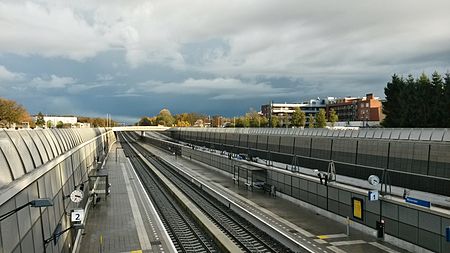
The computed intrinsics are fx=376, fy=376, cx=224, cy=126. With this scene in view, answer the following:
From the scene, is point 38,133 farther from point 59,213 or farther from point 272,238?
point 272,238

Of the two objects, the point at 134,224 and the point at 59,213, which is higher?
the point at 59,213

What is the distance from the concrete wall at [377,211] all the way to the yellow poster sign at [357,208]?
176mm

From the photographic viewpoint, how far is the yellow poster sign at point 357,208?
22469 mm

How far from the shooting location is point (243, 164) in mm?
44156

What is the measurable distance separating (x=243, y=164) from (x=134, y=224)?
20772mm

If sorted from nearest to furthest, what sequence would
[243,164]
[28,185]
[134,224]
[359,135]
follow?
1. [28,185]
2. [134,224]
3. [359,135]
4. [243,164]

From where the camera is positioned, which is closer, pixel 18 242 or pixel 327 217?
pixel 18 242

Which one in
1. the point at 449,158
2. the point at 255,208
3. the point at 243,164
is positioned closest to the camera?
the point at 449,158

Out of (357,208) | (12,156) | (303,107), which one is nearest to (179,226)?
(357,208)

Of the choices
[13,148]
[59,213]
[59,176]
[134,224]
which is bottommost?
[134,224]

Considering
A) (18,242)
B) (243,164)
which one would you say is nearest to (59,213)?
(18,242)

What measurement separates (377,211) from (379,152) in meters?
9.19

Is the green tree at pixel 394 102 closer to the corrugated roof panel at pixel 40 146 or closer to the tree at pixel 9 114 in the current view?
the corrugated roof panel at pixel 40 146

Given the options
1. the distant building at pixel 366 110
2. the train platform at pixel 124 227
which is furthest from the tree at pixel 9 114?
the distant building at pixel 366 110
